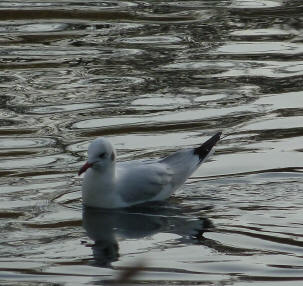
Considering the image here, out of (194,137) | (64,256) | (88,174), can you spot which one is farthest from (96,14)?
(64,256)

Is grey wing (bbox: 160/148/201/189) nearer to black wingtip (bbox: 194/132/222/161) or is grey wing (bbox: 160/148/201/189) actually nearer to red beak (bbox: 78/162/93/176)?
black wingtip (bbox: 194/132/222/161)

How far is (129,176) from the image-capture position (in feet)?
30.4

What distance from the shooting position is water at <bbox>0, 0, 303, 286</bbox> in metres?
7.98

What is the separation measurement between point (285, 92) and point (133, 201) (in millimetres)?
3559

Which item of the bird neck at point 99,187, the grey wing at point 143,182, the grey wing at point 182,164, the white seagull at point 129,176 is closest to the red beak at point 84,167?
the white seagull at point 129,176

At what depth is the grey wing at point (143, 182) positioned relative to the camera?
9188 mm

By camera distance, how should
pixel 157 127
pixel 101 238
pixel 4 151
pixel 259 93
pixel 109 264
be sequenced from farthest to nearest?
pixel 259 93
pixel 157 127
pixel 4 151
pixel 101 238
pixel 109 264

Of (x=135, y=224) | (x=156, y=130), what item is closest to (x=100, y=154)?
(x=135, y=224)

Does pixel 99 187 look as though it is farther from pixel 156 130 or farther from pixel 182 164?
pixel 156 130

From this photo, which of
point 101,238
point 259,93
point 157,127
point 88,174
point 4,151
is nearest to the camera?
point 101,238

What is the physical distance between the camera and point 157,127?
11086 mm

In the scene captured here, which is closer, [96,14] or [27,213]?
[27,213]

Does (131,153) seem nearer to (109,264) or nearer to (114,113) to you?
(114,113)

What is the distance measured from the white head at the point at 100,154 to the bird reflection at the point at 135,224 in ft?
1.22
